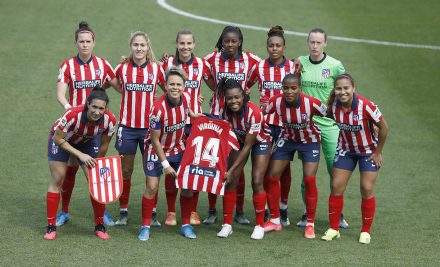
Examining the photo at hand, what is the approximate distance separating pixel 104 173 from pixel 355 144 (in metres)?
→ 2.72

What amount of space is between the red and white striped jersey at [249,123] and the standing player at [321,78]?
0.80m

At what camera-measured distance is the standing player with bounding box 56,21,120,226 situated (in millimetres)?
10734

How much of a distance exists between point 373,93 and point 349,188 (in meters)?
4.24

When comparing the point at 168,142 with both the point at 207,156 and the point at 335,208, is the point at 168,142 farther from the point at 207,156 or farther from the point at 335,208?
the point at 335,208

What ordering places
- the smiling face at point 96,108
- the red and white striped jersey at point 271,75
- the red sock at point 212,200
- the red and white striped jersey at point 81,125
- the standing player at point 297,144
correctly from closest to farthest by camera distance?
1. the smiling face at point 96,108
2. the red and white striped jersey at point 81,125
3. the standing player at point 297,144
4. the red and white striped jersey at point 271,75
5. the red sock at point 212,200

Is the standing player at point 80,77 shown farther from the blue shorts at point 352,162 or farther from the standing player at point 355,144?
the blue shorts at point 352,162

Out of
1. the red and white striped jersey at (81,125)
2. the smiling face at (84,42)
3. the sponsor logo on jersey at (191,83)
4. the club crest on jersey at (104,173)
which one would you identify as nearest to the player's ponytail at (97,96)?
the red and white striped jersey at (81,125)

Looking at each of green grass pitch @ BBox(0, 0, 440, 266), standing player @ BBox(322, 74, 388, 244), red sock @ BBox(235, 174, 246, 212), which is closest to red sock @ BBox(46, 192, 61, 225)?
green grass pitch @ BBox(0, 0, 440, 266)

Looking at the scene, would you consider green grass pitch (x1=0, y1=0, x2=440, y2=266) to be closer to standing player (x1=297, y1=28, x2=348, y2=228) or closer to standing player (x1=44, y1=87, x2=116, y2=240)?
standing player (x1=44, y1=87, x2=116, y2=240)

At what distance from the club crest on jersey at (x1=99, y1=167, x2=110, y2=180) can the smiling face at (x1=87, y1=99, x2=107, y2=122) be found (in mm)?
602

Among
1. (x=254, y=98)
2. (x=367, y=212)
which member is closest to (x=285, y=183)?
(x=367, y=212)

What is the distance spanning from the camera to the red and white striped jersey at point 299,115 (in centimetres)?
1046

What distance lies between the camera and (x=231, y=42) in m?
10.9

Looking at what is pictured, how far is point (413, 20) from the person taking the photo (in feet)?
67.7
